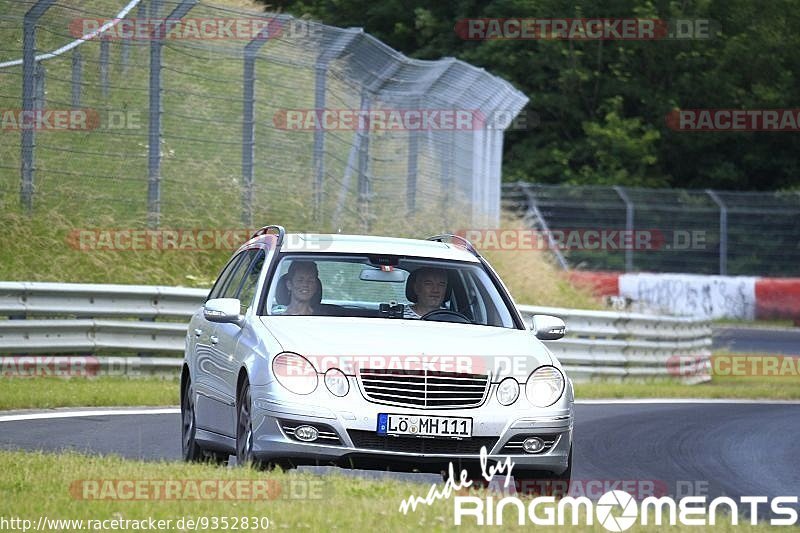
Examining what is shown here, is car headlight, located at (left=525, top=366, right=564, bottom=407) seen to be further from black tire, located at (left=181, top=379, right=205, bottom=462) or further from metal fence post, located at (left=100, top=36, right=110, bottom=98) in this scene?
metal fence post, located at (left=100, top=36, right=110, bottom=98)

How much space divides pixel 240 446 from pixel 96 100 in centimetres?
1345

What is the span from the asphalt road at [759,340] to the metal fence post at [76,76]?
35.9 feet

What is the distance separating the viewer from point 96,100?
887 inches

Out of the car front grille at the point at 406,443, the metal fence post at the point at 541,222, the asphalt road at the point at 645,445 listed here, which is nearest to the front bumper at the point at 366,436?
the car front grille at the point at 406,443

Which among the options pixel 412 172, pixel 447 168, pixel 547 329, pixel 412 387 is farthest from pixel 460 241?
pixel 447 168

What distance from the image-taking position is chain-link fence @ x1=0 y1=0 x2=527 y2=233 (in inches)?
839

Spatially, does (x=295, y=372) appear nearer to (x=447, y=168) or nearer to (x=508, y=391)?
(x=508, y=391)

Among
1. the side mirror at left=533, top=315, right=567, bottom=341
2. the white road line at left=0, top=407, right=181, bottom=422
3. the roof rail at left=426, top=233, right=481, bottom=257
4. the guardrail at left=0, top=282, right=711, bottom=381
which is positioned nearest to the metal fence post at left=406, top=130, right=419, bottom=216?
the guardrail at left=0, top=282, right=711, bottom=381

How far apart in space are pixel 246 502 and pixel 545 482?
7.55ft

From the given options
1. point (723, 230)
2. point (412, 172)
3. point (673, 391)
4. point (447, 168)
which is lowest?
point (673, 391)

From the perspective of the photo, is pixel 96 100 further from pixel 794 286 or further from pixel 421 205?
pixel 794 286

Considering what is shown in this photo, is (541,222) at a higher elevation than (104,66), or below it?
below

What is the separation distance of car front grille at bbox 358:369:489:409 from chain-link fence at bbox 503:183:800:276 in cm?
2765

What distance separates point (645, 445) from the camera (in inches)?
560
